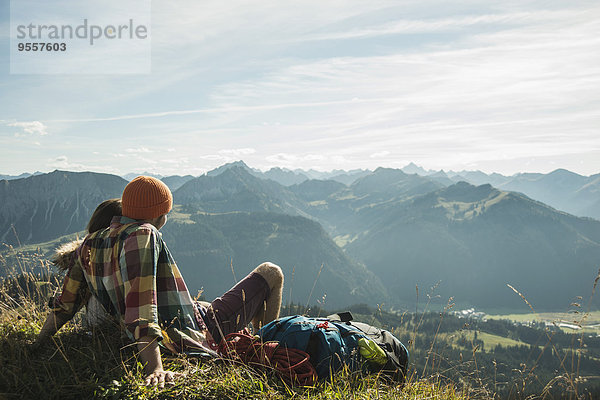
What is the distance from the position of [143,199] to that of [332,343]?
2437 millimetres

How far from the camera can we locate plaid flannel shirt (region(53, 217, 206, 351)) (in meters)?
3.16

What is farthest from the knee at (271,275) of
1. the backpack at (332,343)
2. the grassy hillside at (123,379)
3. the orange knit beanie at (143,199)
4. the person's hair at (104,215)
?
the person's hair at (104,215)

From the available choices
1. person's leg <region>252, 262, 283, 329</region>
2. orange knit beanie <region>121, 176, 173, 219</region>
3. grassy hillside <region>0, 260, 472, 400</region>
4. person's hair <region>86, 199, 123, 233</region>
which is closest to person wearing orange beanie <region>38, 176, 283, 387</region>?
orange knit beanie <region>121, 176, 173, 219</region>

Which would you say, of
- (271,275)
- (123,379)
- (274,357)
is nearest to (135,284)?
(123,379)

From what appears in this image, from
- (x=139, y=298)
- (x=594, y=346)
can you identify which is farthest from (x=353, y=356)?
(x=594, y=346)

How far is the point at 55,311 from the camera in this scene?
12.9ft

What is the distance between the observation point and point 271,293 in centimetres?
517

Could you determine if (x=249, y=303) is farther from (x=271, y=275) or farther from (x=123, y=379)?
(x=123, y=379)

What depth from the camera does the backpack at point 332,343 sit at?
372 centimetres

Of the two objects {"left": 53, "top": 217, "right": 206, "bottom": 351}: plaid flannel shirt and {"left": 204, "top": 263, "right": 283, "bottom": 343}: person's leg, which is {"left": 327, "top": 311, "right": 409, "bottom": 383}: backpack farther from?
{"left": 53, "top": 217, "right": 206, "bottom": 351}: plaid flannel shirt

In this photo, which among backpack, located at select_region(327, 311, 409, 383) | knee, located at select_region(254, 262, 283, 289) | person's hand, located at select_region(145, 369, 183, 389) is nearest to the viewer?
person's hand, located at select_region(145, 369, 183, 389)

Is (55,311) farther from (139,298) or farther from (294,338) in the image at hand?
(294,338)

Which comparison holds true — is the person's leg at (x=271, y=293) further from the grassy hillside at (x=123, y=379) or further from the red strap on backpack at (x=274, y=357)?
the grassy hillside at (x=123, y=379)

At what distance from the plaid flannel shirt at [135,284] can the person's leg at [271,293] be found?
3.94 ft
